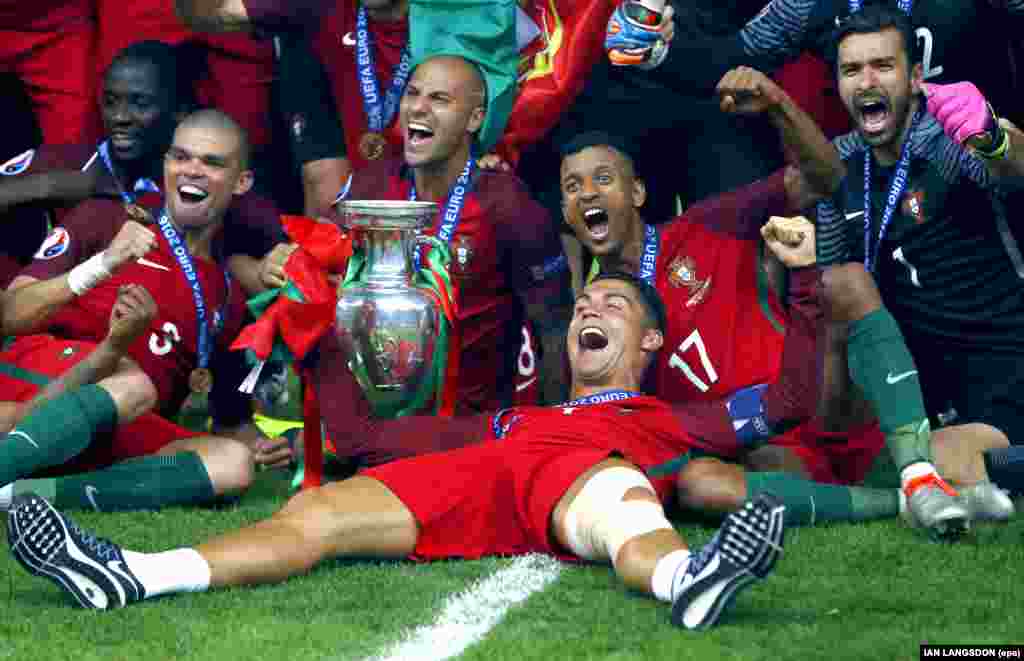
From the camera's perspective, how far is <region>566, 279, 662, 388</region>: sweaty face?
5867 mm

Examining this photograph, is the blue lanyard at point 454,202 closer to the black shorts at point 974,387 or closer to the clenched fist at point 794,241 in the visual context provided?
the clenched fist at point 794,241

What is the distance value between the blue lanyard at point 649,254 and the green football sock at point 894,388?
915 millimetres

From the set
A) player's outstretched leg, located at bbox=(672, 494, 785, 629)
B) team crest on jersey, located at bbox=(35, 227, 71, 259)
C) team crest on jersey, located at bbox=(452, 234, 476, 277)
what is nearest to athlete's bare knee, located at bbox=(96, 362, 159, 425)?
team crest on jersey, located at bbox=(35, 227, 71, 259)

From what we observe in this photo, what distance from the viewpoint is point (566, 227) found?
7312mm

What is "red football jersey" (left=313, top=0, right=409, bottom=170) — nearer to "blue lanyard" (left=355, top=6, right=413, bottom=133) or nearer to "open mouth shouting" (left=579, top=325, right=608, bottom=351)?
"blue lanyard" (left=355, top=6, right=413, bottom=133)

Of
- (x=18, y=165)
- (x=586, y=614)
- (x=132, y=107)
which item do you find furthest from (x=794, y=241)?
(x=18, y=165)

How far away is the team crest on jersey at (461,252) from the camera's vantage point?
670cm

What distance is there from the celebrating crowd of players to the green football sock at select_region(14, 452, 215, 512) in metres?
0.01

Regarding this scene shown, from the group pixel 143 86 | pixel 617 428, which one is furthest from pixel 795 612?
pixel 143 86

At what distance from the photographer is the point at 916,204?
627cm

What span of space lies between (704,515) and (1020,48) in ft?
7.16

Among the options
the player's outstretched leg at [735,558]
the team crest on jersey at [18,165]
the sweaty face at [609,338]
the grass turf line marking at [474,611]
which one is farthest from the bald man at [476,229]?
the player's outstretched leg at [735,558]

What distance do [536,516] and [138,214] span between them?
2.10 meters

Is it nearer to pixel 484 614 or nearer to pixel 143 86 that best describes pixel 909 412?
pixel 484 614
